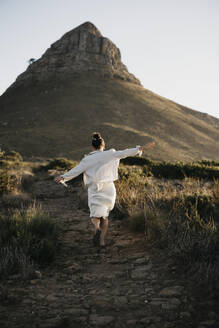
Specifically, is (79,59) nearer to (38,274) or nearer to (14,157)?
(14,157)

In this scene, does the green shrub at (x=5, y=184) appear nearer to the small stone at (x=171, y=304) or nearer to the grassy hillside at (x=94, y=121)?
the small stone at (x=171, y=304)

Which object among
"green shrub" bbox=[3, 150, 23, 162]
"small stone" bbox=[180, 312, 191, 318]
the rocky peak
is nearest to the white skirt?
"small stone" bbox=[180, 312, 191, 318]

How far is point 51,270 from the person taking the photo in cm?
414

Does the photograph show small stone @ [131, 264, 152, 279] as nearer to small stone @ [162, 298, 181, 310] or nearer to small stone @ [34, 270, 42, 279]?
small stone @ [162, 298, 181, 310]

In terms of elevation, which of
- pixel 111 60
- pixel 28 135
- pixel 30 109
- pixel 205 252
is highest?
pixel 111 60

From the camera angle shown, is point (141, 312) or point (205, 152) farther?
point (205, 152)

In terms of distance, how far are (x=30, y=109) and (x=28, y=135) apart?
14891 millimetres

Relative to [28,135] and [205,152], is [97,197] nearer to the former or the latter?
[28,135]

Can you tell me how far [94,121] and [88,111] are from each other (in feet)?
14.0

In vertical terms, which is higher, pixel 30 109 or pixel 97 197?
pixel 30 109

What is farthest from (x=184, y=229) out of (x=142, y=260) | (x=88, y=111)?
(x=88, y=111)

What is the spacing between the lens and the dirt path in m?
2.84

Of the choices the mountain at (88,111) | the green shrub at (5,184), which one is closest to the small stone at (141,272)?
the green shrub at (5,184)

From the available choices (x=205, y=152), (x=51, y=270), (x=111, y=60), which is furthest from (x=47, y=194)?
(x=111, y=60)
